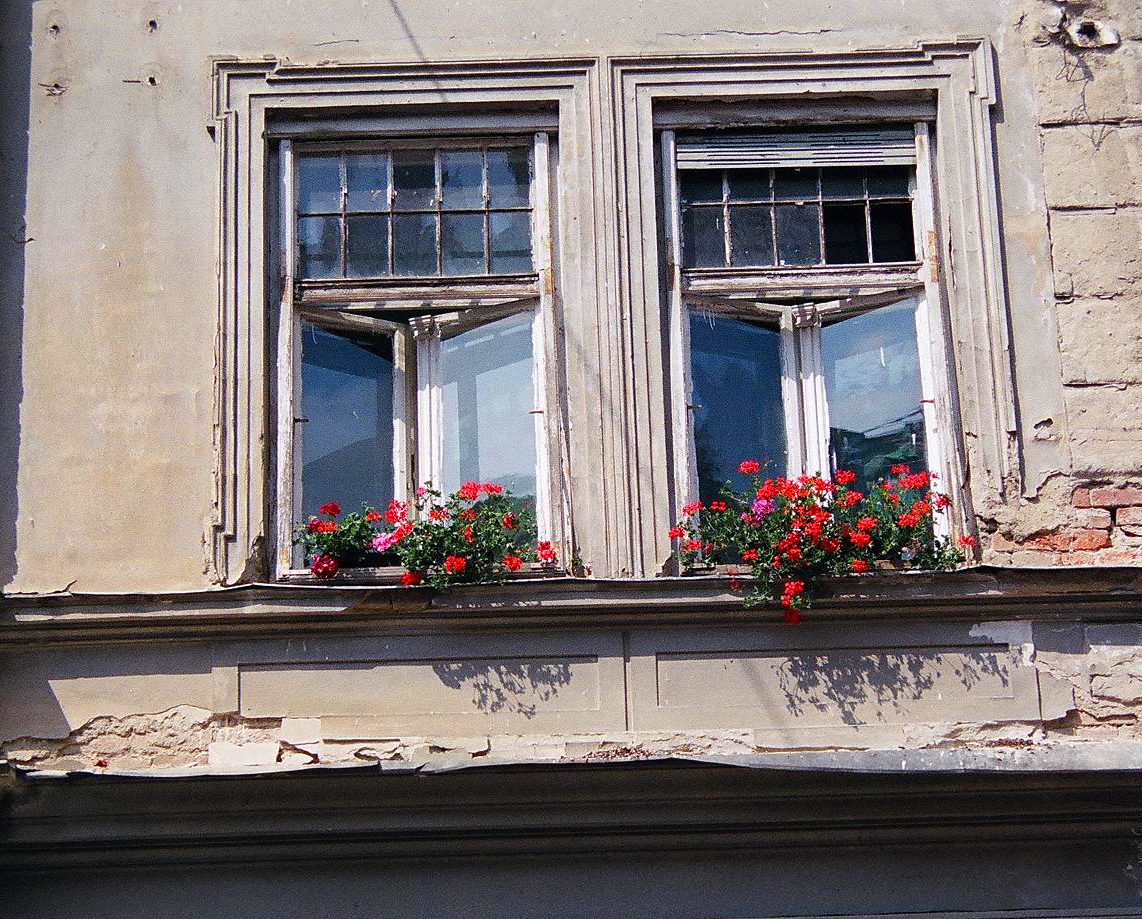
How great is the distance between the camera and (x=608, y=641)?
562 centimetres

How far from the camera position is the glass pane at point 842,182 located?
6.26 meters

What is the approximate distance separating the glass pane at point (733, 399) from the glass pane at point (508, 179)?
902 mm

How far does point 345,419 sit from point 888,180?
2515 millimetres

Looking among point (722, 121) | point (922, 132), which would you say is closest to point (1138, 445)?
point (922, 132)

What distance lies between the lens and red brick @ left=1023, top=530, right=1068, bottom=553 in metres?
5.72

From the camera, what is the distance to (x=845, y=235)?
6.23 metres

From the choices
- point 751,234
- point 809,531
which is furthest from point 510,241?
point 809,531

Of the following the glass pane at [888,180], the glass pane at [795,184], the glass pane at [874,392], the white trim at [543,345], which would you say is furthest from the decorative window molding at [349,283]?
the glass pane at [888,180]

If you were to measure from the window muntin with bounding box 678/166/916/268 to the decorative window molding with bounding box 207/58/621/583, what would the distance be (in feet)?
1.59

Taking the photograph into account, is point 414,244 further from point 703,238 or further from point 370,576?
point 370,576

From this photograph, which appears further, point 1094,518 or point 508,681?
point 1094,518

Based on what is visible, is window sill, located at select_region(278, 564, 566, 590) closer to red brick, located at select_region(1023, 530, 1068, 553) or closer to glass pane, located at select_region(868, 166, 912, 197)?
red brick, located at select_region(1023, 530, 1068, 553)

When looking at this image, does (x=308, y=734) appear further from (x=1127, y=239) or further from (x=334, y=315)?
(x=1127, y=239)

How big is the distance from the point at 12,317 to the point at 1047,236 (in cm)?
423
